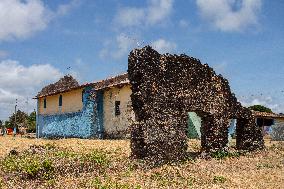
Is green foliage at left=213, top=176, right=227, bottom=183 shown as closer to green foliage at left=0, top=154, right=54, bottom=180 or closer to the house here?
green foliage at left=0, top=154, right=54, bottom=180

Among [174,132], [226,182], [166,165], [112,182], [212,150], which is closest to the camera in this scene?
[112,182]

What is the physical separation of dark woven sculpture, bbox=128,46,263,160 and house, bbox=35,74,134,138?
8646 mm

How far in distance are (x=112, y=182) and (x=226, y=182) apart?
2.83 metres

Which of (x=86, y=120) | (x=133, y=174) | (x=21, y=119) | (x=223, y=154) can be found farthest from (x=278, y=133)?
(x=21, y=119)

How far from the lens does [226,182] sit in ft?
33.5

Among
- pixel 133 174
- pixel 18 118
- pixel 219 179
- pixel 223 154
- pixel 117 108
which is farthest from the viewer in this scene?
pixel 18 118

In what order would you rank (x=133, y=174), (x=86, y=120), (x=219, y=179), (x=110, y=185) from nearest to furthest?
1. (x=110, y=185)
2. (x=219, y=179)
3. (x=133, y=174)
4. (x=86, y=120)

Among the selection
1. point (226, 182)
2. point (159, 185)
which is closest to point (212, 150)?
point (226, 182)

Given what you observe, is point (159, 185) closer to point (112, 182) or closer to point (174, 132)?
point (112, 182)

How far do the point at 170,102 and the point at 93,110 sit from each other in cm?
1558

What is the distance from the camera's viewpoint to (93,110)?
29031 millimetres

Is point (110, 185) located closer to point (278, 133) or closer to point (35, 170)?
point (35, 170)

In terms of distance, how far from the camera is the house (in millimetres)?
26984

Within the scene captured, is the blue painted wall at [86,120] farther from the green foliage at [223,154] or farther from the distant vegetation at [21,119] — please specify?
the distant vegetation at [21,119]
